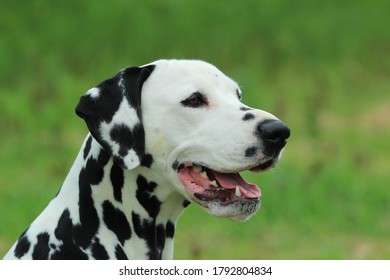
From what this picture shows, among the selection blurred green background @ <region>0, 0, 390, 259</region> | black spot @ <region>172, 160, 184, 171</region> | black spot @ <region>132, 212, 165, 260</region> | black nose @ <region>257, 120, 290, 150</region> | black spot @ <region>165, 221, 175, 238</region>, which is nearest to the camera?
black nose @ <region>257, 120, 290, 150</region>

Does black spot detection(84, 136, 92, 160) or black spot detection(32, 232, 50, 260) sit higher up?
black spot detection(84, 136, 92, 160)

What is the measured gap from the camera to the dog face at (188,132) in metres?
4.74

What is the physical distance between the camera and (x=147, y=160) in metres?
4.84

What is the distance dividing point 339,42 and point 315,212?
7.84 m

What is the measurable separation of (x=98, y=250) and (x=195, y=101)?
792mm

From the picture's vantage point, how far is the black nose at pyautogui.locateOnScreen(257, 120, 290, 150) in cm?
470

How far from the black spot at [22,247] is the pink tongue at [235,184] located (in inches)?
35.9

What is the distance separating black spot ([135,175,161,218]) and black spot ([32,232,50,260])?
451 mm

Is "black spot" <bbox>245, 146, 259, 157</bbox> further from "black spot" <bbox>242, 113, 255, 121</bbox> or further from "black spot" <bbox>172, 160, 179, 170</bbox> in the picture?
"black spot" <bbox>172, 160, 179, 170</bbox>

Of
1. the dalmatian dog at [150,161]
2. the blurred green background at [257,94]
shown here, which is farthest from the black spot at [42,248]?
the blurred green background at [257,94]

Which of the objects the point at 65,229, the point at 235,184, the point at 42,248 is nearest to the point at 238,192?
the point at 235,184

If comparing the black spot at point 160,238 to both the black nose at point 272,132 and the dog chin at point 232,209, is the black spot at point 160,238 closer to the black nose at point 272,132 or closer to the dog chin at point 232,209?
the dog chin at point 232,209

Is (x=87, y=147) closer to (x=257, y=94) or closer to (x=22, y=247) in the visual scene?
(x=22, y=247)

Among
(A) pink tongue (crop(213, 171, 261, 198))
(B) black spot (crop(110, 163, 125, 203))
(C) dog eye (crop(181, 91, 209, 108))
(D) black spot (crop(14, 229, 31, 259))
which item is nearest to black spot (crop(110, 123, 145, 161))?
(B) black spot (crop(110, 163, 125, 203))
